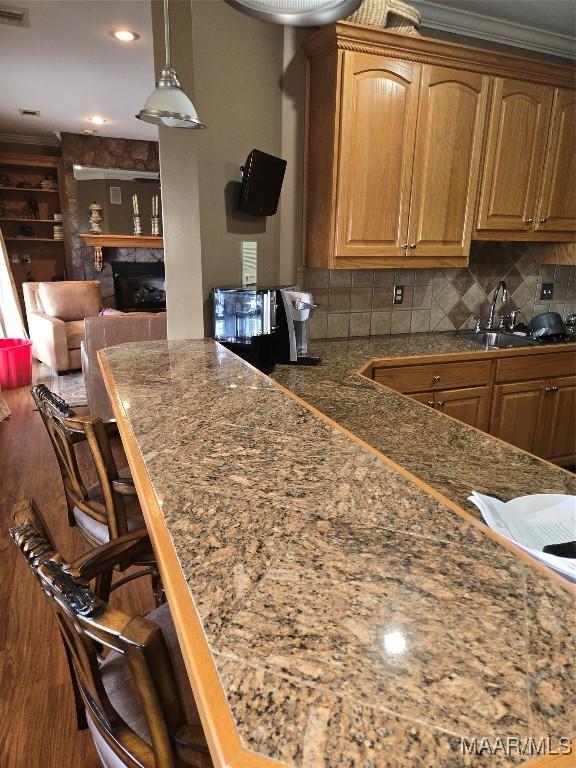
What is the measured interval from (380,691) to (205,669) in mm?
173

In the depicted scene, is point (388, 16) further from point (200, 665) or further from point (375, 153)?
point (200, 665)

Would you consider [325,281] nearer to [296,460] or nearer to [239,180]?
[239,180]

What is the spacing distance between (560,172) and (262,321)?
2.17 m

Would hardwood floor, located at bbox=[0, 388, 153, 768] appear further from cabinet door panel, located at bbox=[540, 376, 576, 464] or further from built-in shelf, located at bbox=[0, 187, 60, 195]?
built-in shelf, located at bbox=[0, 187, 60, 195]

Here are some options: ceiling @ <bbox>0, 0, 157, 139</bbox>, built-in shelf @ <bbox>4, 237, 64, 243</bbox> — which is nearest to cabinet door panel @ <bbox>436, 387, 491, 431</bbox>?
ceiling @ <bbox>0, 0, 157, 139</bbox>

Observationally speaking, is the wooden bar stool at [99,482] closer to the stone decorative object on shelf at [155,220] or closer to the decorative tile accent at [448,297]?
the decorative tile accent at [448,297]

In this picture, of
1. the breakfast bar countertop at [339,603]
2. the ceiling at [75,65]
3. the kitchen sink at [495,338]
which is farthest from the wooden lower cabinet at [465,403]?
the ceiling at [75,65]

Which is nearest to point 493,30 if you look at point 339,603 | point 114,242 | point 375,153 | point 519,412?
point 375,153

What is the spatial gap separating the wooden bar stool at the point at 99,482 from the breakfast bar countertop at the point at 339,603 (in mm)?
160

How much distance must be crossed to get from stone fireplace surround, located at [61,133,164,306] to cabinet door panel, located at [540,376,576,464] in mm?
5868

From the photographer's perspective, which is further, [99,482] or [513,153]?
[513,153]

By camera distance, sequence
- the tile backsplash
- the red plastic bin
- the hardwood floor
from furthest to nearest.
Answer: the red plastic bin → the tile backsplash → the hardwood floor

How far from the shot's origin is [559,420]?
321 cm

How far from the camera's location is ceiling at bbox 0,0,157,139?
11.1 feet
